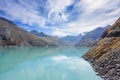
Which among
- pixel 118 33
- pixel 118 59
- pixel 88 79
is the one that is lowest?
pixel 88 79

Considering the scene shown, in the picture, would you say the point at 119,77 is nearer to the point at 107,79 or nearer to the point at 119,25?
the point at 107,79

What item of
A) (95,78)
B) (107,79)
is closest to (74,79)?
(95,78)

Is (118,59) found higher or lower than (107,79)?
higher

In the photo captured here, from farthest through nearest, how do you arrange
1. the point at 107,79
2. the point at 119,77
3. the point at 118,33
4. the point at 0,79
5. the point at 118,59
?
the point at 118,33 < the point at 118,59 < the point at 0,79 < the point at 107,79 < the point at 119,77

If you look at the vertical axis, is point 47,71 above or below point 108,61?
below

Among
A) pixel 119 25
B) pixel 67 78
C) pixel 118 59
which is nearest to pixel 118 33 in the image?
pixel 119 25

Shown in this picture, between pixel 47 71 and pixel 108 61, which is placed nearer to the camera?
pixel 108 61

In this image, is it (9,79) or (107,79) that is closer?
(107,79)

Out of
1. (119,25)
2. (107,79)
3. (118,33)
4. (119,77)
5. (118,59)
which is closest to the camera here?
(119,77)

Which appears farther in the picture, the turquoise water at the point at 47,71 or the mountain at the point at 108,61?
the turquoise water at the point at 47,71

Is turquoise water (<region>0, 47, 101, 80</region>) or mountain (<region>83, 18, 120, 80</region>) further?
turquoise water (<region>0, 47, 101, 80</region>)
